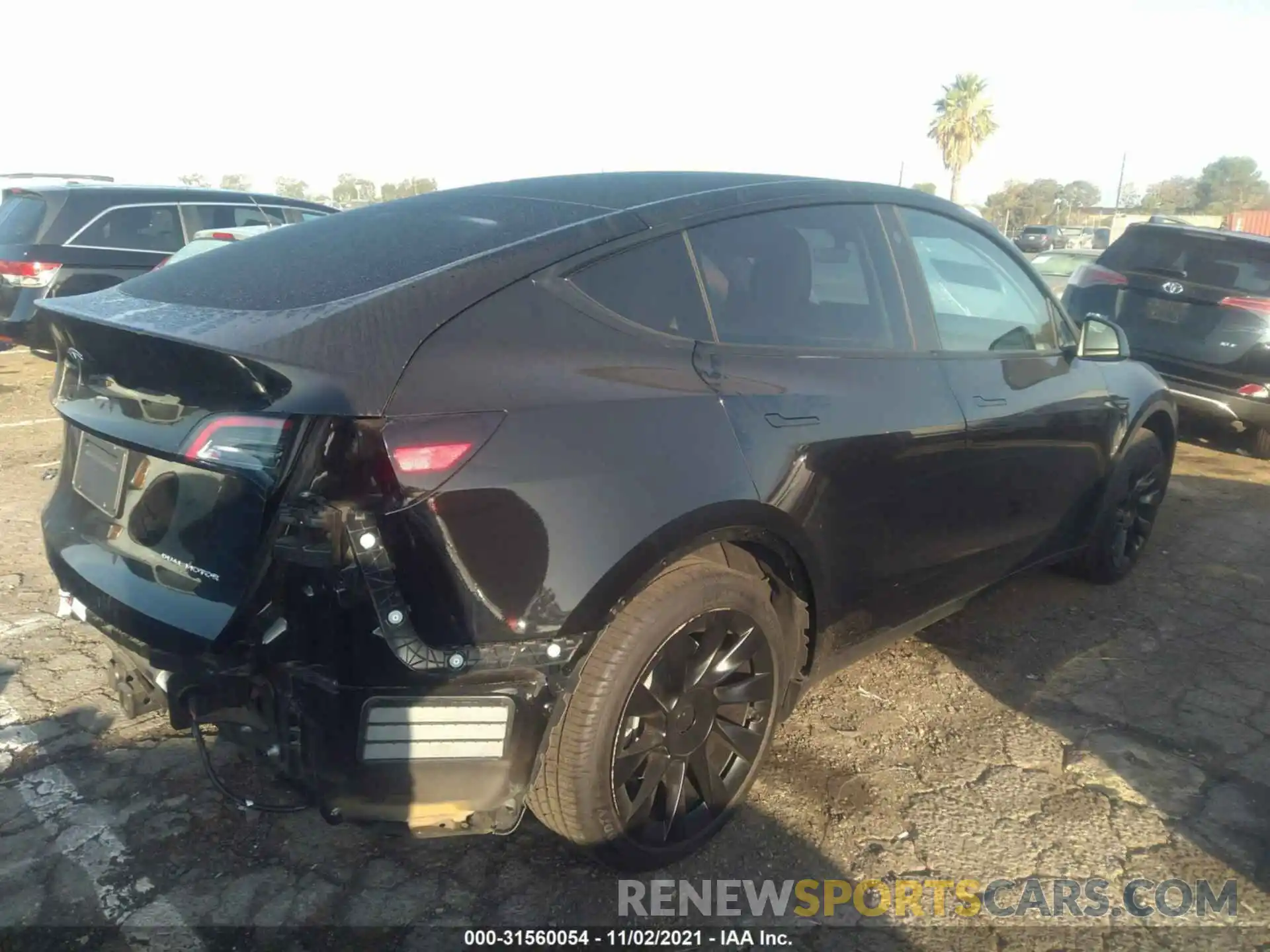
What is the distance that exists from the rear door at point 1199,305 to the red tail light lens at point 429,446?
6.10m

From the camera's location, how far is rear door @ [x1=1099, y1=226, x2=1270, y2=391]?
6.25 metres

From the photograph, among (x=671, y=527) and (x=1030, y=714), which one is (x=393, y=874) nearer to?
(x=671, y=527)

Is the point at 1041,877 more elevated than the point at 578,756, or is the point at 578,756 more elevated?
the point at 578,756

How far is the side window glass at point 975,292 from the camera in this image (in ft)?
10.5

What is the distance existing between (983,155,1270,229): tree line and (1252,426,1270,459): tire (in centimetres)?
4725

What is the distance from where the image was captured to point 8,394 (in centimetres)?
840

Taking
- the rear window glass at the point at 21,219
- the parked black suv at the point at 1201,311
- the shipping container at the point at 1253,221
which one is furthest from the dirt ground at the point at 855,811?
the shipping container at the point at 1253,221

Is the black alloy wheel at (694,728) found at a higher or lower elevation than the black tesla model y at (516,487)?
lower

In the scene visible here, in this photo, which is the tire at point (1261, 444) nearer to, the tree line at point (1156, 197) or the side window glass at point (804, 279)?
the side window glass at point (804, 279)

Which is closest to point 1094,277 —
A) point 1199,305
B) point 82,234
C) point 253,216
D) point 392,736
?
point 1199,305

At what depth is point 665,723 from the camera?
235 centimetres

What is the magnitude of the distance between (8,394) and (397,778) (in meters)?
8.24

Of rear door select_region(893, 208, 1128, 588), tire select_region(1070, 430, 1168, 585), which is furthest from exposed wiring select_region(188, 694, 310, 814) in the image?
tire select_region(1070, 430, 1168, 585)

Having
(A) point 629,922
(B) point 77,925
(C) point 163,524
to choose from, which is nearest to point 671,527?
(A) point 629,922
